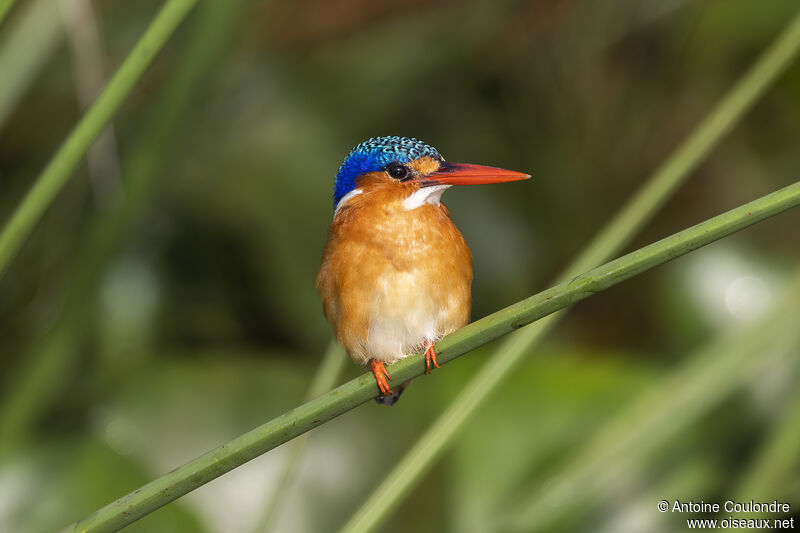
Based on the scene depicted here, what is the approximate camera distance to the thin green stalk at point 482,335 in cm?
84

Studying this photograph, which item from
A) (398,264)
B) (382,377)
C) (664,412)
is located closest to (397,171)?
(398,264)

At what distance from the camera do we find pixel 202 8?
1.42 m

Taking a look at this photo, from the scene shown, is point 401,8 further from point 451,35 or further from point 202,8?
point 202,8

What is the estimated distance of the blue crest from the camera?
57.7 inches

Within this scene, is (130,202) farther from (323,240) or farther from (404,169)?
(323,240)

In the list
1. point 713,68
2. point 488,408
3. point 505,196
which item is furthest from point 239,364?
point 713,68

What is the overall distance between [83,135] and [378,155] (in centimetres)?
56

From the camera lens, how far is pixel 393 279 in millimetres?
1441

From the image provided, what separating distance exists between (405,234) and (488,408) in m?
0.73

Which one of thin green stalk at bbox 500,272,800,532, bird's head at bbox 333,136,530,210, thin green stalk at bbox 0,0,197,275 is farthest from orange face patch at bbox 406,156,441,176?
thin green stalk at bbox 500,272,800,532

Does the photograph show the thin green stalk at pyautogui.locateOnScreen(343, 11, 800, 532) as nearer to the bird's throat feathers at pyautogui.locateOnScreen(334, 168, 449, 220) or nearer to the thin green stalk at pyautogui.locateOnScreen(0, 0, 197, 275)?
the bird's throat feathers at pyautogui.locateOnScreen(334, 168, 449, 220)

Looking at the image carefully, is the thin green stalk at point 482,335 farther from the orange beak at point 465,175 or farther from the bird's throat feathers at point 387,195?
the bird's throat feathers at point 387,195

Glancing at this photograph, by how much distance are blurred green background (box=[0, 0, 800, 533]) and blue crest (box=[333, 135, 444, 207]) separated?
0.29 meters

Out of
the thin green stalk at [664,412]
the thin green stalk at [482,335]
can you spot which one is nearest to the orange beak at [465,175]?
the thin green stalk at [482,335]
